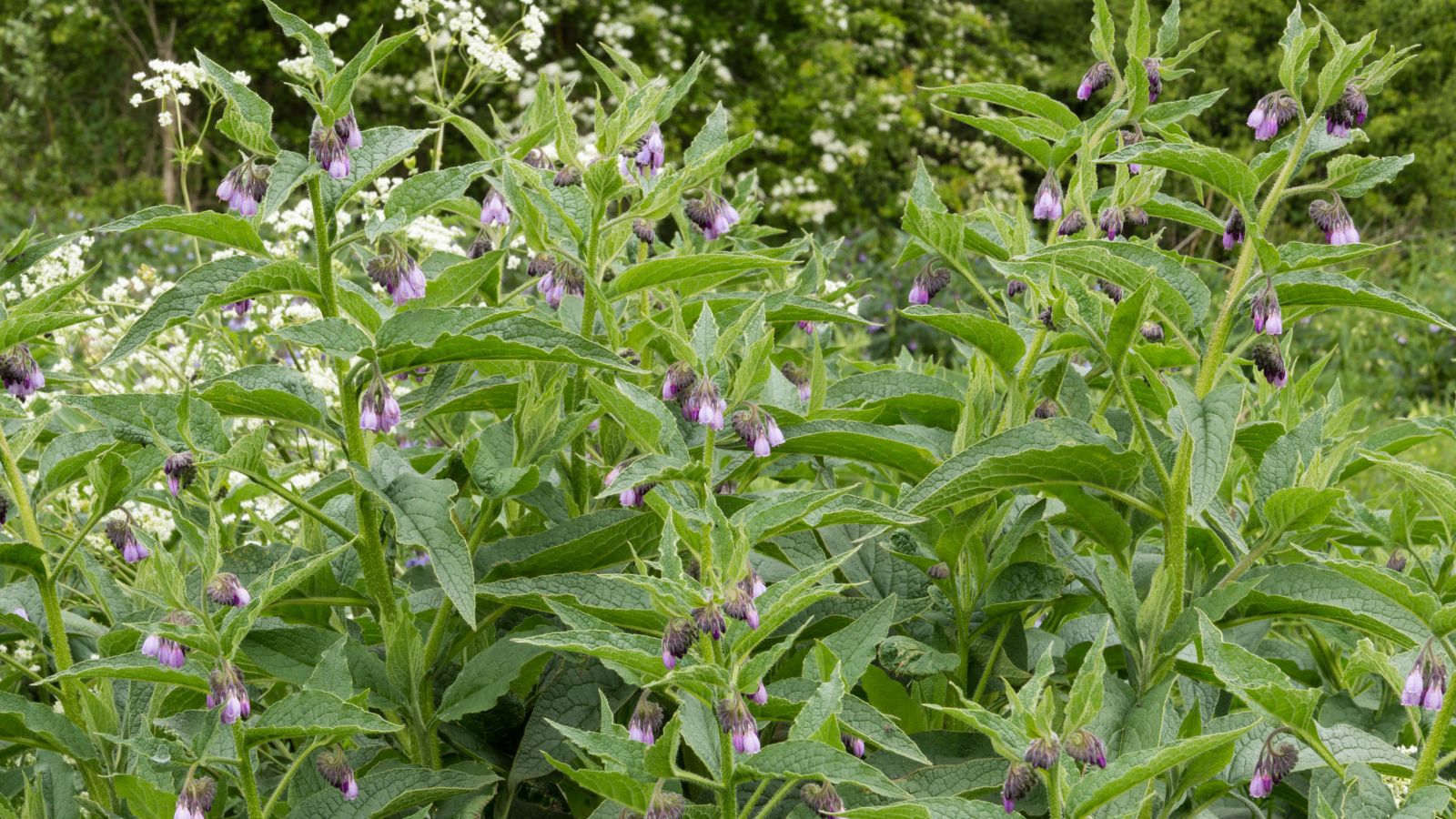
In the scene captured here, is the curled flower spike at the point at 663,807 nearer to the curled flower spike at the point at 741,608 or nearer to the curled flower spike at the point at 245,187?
the curled flower spike at the point at 741,608

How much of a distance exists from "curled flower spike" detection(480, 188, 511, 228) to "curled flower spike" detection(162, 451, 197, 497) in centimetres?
67

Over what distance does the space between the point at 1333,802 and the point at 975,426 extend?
0.75m

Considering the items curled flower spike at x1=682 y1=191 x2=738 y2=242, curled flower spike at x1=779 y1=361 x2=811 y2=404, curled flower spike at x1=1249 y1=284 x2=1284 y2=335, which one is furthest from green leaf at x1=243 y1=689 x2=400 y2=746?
curled flower spike at x1=1249 y1=284 x2=1284 y2=335

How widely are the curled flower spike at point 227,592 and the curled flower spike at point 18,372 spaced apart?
1.49 feet

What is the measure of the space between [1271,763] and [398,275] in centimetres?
138

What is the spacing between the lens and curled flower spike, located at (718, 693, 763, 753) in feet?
5.41

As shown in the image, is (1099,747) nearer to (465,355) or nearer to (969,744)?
(969,744)

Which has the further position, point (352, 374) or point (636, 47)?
point (636, 47)

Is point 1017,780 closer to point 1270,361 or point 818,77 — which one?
point 1270,361

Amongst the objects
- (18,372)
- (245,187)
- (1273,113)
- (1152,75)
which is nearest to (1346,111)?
(1273,113)

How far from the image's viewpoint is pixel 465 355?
1959 millimetres

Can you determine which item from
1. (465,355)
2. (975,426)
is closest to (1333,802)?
(975,426)

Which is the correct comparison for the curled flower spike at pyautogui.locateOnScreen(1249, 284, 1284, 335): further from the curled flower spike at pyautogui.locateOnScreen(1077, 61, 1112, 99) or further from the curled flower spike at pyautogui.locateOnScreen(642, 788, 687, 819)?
the curled flower spike at pyautogui.locateOnScreen(642, 788, 687, 819)

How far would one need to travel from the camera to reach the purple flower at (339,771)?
199 cm
